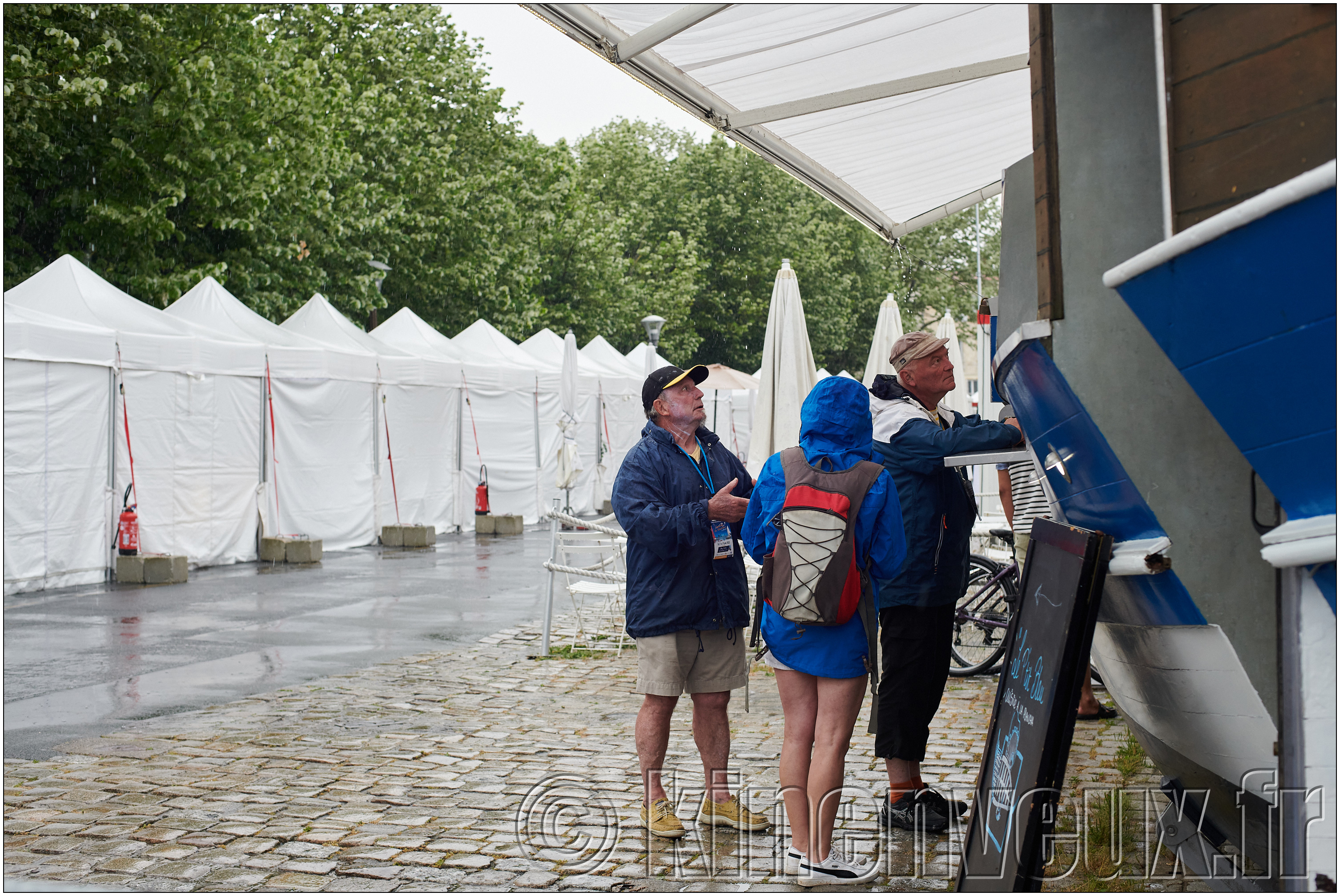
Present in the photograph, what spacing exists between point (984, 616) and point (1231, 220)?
5998 millimetres

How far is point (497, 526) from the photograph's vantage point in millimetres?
20938

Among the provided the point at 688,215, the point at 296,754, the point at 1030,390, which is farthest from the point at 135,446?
the point at 688,215

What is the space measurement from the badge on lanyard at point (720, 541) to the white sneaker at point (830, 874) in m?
1.19

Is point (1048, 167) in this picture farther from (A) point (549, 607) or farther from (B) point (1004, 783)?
(A) point (549, 607)

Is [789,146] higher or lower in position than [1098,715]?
higher

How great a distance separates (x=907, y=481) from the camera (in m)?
4.92

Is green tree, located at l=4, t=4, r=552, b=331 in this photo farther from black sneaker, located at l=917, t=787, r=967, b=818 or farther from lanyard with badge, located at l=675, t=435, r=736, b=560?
black sneaker, located at l=917, t=787, r=967, b=818

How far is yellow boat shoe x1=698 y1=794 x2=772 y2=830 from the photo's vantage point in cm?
478

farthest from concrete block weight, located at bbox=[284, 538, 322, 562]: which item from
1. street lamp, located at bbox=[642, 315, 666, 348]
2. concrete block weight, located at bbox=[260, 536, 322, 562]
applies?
street lamp, located at bbox=[642, 315, 666, 348]

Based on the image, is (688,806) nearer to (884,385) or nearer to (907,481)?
(907,481)

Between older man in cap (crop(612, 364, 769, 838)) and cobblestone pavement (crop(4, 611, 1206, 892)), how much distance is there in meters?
0.27

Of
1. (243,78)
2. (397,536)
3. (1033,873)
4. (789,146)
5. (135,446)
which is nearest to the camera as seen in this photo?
(1033,873)

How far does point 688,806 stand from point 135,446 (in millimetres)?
11298

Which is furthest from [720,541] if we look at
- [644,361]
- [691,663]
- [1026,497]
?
[644,361]
